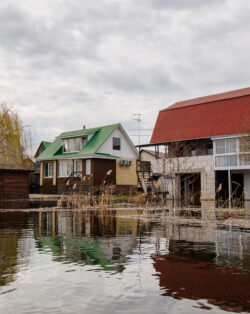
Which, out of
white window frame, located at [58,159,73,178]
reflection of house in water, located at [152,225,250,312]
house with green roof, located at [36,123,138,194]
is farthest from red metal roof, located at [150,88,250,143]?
reflection of house in water, located at [152,225,250,312]

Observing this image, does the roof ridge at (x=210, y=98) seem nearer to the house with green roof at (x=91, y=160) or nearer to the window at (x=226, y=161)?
the window at (x=226, y=161)

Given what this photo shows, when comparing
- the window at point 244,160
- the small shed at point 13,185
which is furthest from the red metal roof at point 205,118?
the small shed at point 13,185

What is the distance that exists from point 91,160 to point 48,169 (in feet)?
28.5

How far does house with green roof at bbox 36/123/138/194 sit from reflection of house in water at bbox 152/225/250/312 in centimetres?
3067

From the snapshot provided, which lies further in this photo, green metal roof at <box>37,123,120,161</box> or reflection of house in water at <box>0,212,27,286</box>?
green metal roof at <box>37,123,120,161</box>

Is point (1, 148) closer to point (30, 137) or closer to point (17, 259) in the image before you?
point (30, 137)

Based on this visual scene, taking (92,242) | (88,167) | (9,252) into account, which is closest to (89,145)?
(88,167)

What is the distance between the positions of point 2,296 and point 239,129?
27.1 meters

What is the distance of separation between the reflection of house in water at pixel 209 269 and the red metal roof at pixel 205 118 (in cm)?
2156

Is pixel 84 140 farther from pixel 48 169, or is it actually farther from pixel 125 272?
pixel 125 272

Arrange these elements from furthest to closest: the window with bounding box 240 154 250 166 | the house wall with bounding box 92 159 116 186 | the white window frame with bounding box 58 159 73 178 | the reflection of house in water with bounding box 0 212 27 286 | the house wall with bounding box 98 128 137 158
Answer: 1. the white window frame with bounding box 58 159 73 178
2. the house wall with bounding box 98 128 137 158
3. the house wall with bounding box 92 159 116 186
4. the window with bounding box 240 154 250 166
5. the reflection of house in water with bounding box 0 212 27 286

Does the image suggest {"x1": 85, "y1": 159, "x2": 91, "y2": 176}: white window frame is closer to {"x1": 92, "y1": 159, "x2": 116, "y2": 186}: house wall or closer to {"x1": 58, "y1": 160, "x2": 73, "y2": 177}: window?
{"x1": 92, "y1": 159, "x2": 116, "y2": 186}: house wall

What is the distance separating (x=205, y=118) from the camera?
3253cm

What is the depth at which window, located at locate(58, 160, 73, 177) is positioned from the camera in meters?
42.9
